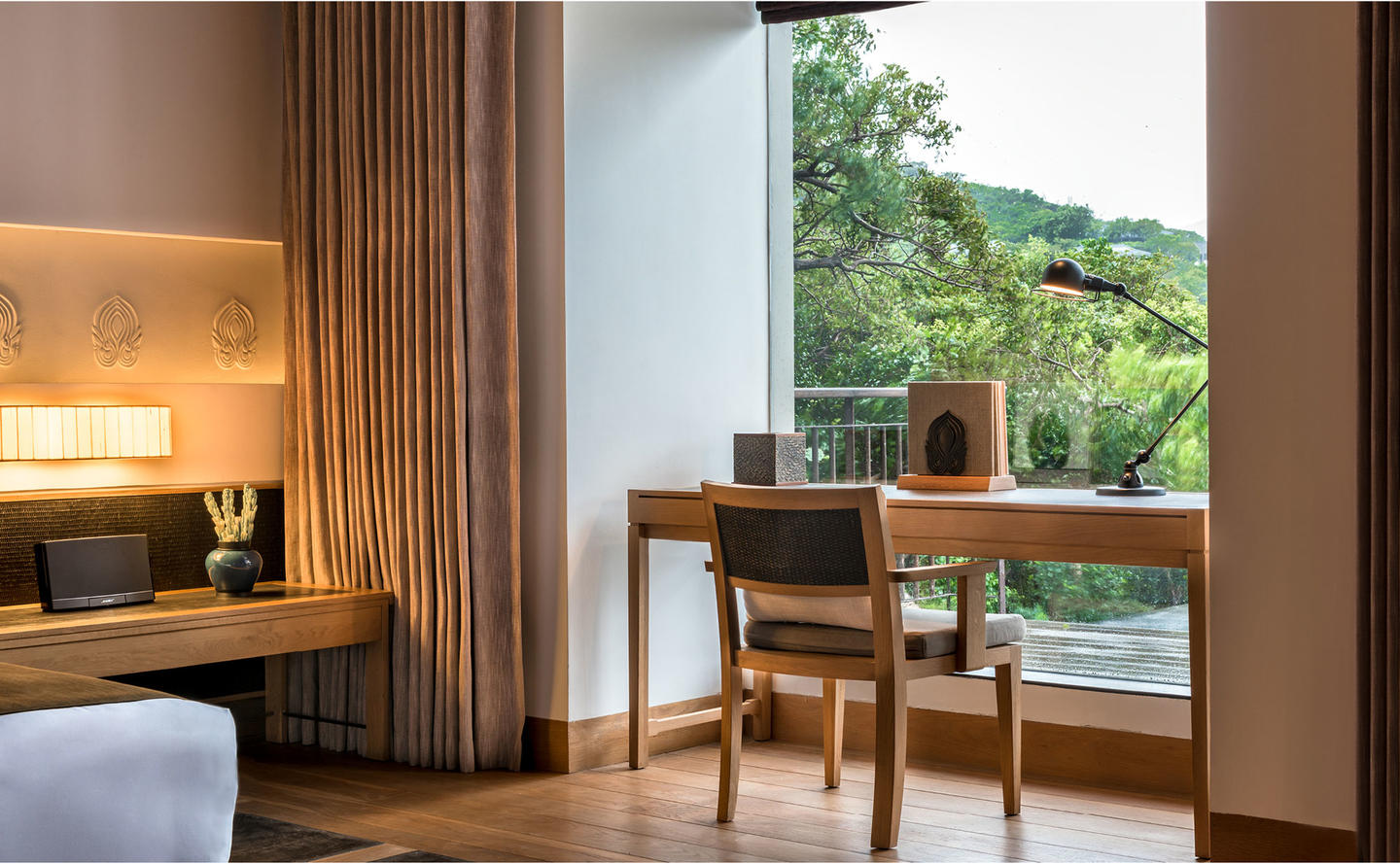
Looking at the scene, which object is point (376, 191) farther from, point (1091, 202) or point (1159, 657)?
point (1159, 657)

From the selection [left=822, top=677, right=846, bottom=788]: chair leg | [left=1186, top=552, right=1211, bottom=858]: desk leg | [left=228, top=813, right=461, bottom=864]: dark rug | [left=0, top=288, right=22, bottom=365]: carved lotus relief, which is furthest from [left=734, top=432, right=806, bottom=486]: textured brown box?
[left=0, top=288, right=22, bottom=365]: carved lotus relief

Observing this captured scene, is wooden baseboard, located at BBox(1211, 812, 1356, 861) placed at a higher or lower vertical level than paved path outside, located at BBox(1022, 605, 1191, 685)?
lower

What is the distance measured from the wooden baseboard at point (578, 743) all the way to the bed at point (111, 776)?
4.95ft

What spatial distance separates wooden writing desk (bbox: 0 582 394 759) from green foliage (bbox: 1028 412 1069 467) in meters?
1.88

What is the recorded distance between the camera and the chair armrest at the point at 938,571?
9.58ft

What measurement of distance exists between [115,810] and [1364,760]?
207 cm

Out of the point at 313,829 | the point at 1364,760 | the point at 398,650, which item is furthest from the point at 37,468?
the point at 1364,760

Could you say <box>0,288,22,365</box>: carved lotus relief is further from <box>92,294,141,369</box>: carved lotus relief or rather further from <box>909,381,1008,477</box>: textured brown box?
<box>909,381,1008,477</box>: textured brown box

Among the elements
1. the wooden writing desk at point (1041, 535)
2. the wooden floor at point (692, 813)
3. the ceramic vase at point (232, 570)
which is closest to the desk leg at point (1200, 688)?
the wooden writing desk at point (1041, 535)

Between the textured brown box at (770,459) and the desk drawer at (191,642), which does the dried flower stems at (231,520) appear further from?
the textured brown box at (770,459)

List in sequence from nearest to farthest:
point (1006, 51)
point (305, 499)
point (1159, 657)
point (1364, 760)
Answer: point (1364, 760) → point (1159, 657) → point (1006, 51) → point (305, 499)

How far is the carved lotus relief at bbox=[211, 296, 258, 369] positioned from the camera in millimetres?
4293

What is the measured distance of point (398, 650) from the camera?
393cm

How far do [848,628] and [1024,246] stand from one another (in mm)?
1413
